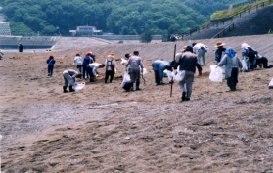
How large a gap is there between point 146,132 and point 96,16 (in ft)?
423

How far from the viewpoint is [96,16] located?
139 metres

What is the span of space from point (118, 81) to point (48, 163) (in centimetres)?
1326

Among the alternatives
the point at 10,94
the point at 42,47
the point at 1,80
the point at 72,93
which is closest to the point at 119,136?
the point at 72,93

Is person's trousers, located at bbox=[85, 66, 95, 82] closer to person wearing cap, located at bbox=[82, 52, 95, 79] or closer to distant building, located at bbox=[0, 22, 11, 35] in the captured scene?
person wearing cap, located at bbox=[82, 52, 95, 79]

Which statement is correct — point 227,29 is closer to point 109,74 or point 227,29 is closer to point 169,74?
point 109,74

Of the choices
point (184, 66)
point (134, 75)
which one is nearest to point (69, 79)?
point (134, 75)

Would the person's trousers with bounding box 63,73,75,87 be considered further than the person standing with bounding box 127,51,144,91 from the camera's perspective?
Yes

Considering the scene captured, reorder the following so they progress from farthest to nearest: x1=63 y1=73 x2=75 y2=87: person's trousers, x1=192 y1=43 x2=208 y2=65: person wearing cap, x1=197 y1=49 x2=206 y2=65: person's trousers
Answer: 1. x1=197 y1=49 x2=206 y2=65: person's trousers
2. x1=192 y1=43 x2=208 y2=65: person wearing cap
3. x1=63 y1=73 x2=75 y2=87: person's trousers

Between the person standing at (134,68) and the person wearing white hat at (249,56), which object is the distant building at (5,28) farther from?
the person standing at (134,68)

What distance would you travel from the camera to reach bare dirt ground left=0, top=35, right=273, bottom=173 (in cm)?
896

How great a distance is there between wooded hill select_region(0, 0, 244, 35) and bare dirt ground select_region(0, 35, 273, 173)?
104190mm

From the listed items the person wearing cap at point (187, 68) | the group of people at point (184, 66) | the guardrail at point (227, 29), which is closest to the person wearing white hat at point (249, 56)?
the group of people at point (184, 66)

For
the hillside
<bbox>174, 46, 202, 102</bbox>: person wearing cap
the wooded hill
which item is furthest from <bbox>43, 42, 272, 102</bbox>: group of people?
the wooded hill

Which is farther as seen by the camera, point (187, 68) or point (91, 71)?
point (91, 71)
